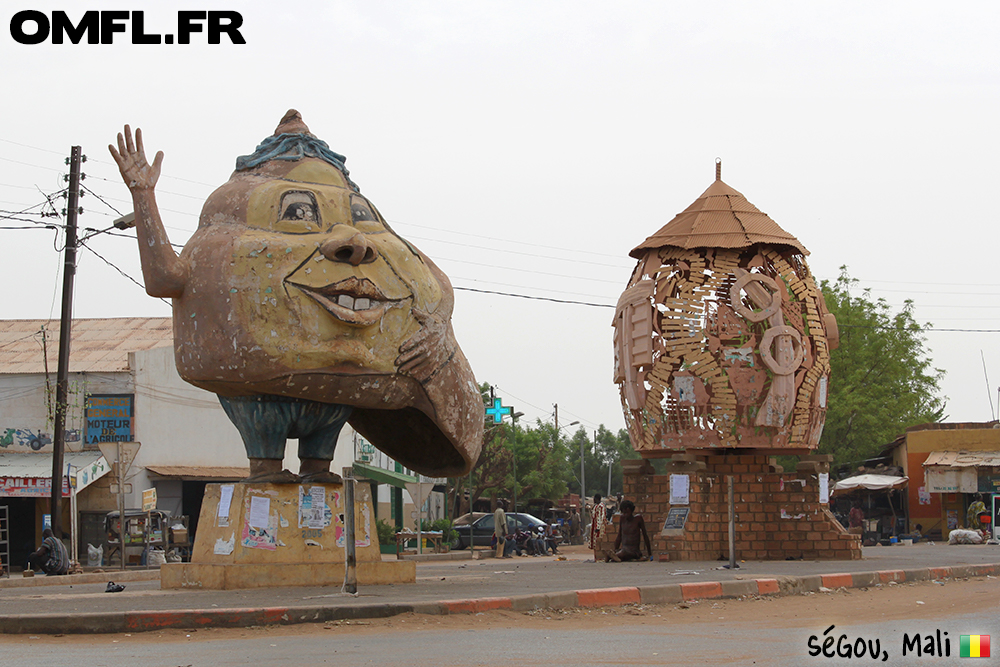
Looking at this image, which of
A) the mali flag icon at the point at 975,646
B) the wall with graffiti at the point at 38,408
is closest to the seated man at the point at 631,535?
the mali flag icon at the point at 975,646

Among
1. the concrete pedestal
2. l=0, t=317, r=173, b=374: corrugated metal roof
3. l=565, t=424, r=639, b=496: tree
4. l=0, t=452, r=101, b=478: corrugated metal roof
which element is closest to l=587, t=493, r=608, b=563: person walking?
the concrete pedestal

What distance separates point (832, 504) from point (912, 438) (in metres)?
6.07

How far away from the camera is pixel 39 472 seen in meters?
27.8

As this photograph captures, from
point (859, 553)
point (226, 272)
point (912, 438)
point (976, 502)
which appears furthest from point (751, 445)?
point (912, 438)

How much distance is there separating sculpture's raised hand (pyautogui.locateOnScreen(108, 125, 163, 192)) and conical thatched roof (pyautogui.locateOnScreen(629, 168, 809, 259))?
8185mm

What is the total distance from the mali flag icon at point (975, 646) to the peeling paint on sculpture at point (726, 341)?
9655 mm

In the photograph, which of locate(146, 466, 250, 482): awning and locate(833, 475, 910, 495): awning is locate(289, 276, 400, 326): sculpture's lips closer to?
locate(146, 466, 250, 482): awning

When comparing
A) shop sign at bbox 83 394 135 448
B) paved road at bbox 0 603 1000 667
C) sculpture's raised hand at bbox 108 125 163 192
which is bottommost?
paved road at bbox 0 603 1000 667

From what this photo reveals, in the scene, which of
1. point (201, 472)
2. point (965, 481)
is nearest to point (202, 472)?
point (201, 472)

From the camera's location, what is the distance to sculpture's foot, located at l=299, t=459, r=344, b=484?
1322cm

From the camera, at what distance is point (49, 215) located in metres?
25.5

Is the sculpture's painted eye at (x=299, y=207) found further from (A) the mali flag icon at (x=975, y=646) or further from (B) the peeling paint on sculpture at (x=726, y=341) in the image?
(A) the mali flag icon at (x=975, y=646)

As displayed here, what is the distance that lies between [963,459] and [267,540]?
27265mm

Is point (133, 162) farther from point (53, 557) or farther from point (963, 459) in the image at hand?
point (963, 459)
